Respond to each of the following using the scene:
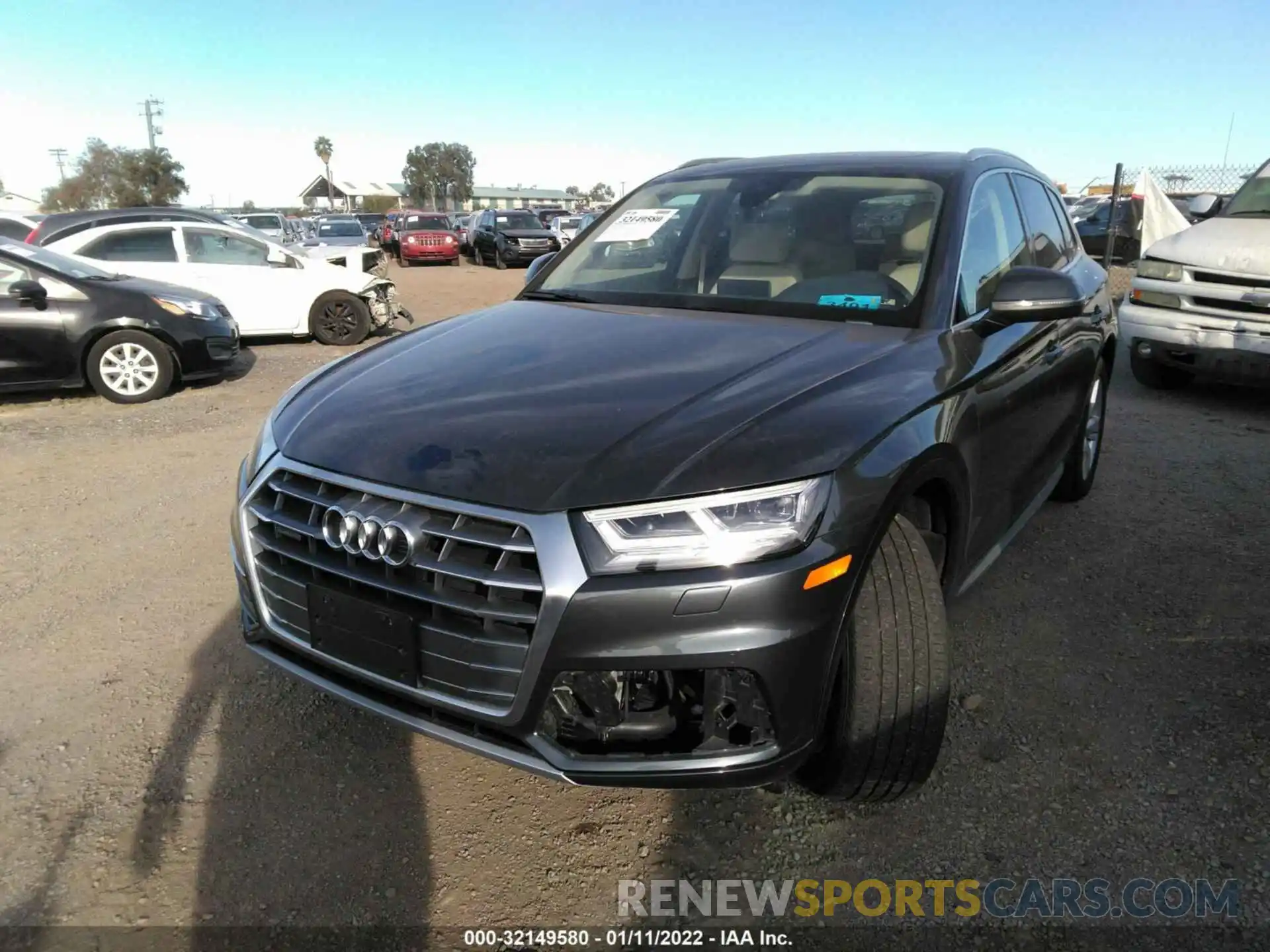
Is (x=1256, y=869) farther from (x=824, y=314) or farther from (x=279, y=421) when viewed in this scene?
(x=279, y=421)

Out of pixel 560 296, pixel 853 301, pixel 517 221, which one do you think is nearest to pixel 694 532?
pixel 853 301

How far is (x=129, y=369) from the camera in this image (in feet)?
24.7

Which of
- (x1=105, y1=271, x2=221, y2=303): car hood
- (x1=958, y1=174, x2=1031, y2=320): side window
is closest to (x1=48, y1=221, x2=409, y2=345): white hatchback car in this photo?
(x1=105, y1=271, x2=221, y2=303): car hood

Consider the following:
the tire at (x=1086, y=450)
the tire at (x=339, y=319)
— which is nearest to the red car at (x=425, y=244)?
the tire at (x=339, y=319)

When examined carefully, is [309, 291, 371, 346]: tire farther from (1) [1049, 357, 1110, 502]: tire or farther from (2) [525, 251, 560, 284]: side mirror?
(1) [1049, 357, 1110, 502]: tire

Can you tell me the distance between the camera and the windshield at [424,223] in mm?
27703

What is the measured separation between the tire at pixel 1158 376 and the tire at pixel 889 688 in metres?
6.66

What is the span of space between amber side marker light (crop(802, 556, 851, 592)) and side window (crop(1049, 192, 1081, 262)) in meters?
3.15

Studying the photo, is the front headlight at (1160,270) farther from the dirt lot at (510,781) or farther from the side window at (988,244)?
the side window at (988,244)

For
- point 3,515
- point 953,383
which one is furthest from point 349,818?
point 3,515

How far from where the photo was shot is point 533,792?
254 cm

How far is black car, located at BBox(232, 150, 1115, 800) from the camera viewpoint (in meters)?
1.86

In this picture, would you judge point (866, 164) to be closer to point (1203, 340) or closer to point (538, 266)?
point (538, 266)

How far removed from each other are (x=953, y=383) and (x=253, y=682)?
246 cm
